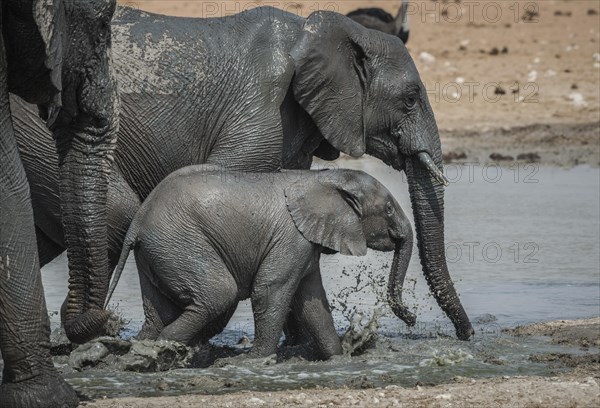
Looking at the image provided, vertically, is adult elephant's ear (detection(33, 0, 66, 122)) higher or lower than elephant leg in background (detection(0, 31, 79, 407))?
higher

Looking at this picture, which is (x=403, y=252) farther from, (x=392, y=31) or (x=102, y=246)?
(x=392, y=31)

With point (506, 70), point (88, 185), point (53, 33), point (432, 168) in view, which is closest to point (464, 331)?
point (432, 168)

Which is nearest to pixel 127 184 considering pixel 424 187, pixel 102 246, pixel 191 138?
pixel 191 138

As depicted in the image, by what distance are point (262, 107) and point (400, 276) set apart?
3.86ft

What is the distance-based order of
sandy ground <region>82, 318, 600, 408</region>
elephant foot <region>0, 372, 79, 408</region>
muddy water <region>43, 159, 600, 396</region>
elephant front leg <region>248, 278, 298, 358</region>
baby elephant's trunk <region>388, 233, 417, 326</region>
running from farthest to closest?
1. baby elephant's trunk <region>388, 233, 417, 326</region>
2. elephant front leg <region>248, 278, 298, 358</region>
3. muddy water <region>43, 159, 600, 396</region>
4. sandy ground <region>82, 318, 600, 408</region>
5. elephant foot <region>0, 372, 79, 408</region>

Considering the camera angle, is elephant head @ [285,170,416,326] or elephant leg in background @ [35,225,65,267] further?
elephant leg in background @ [35,225,65,267]

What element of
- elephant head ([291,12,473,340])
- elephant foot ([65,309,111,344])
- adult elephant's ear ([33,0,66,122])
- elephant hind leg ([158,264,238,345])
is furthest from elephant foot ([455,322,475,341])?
adult elephant's ear ([33,0,66,122])

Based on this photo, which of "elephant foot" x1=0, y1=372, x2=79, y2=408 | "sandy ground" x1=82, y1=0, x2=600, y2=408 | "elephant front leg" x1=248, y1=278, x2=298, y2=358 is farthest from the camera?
"sandy ground" x1=82, y1=0, x2=600, y2=408

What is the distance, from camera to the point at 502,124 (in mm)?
17906

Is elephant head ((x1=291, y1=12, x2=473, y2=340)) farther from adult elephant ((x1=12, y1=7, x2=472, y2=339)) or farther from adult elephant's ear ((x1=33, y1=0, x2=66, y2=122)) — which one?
adult elephant's ear ((x1=33, y1=0, x2=66, y2=122))

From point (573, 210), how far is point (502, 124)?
451 centimetres

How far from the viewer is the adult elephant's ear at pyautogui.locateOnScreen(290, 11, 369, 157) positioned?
861 cm

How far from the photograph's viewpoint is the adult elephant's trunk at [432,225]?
28.5 ft

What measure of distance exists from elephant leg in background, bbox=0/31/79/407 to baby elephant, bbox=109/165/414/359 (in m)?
2.06
